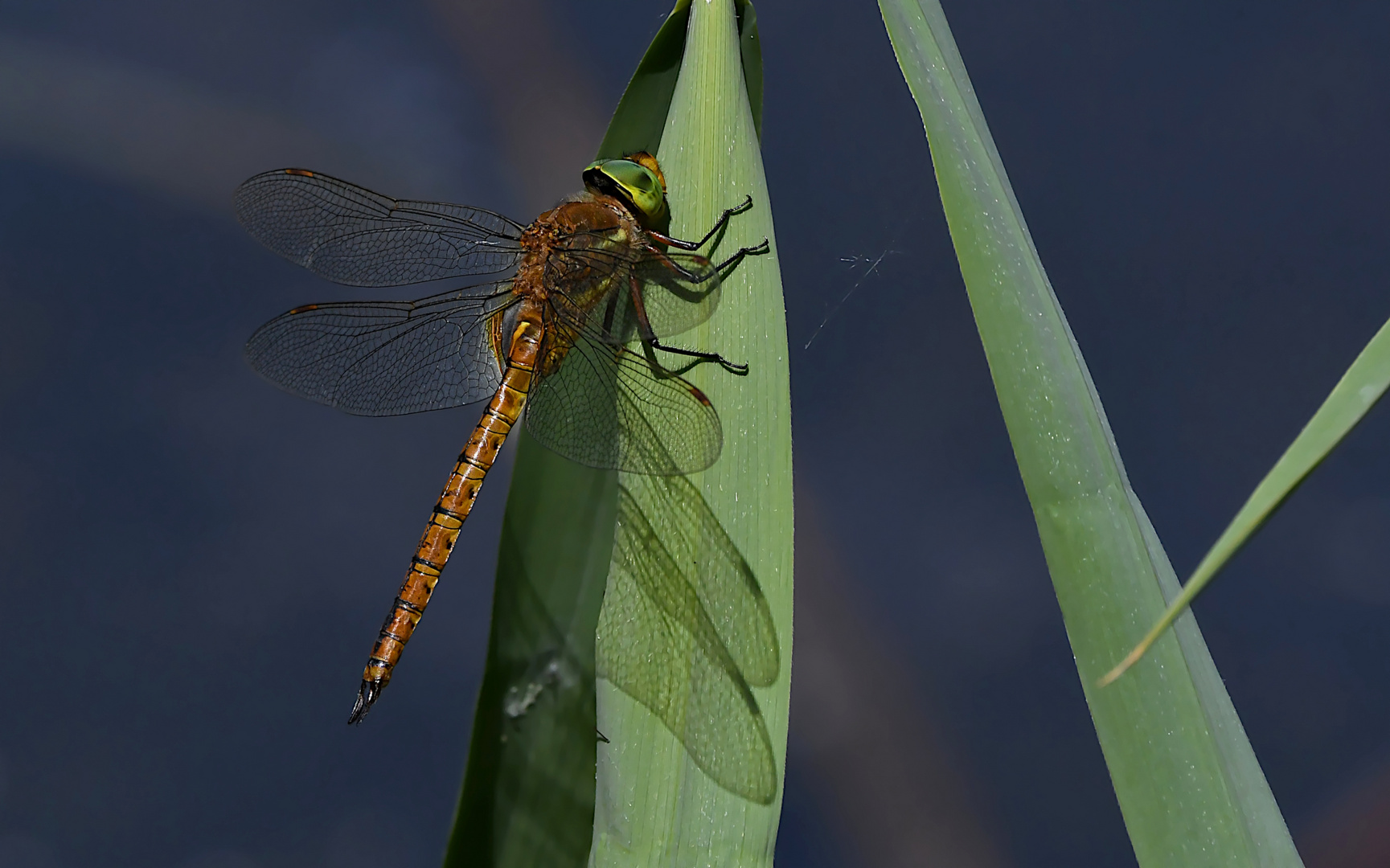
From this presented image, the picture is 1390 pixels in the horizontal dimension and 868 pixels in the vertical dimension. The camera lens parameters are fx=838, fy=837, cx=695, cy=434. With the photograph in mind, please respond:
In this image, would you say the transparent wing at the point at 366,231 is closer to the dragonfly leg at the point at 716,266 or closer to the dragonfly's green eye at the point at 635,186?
the dragonfly's green eye at the point at 635,186

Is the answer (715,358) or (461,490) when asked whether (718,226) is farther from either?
(461,490)

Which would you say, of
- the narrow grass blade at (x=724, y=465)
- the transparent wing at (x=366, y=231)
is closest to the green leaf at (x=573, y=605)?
the narrow grass blade at (x=724, y=465)

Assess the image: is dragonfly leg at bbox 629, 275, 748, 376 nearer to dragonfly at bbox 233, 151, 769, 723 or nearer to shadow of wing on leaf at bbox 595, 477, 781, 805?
dragonfly at bbox 233, 151, 769, 723

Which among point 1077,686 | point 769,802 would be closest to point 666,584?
point 769,802

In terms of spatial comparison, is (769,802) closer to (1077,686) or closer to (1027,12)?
(1077,686)

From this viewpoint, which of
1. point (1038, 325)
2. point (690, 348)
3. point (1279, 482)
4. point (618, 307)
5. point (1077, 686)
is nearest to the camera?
point (1279, 482)
